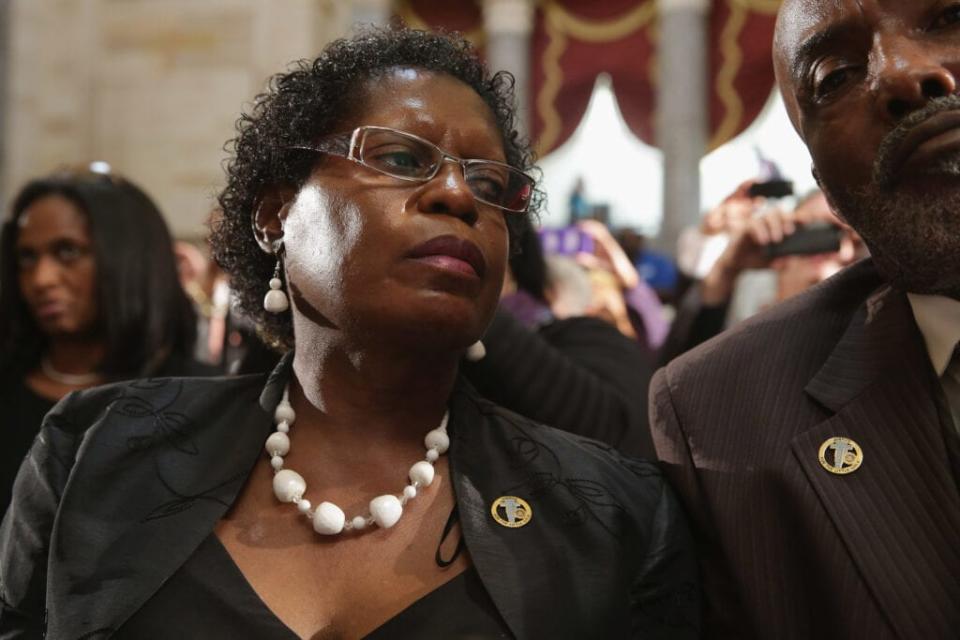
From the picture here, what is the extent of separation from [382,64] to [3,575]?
882 millimetres

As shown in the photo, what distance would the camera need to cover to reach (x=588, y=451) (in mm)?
1475

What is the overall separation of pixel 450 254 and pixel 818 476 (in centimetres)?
57

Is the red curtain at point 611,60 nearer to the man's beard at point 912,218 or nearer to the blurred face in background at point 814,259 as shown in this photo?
the blurred face in background at point 814,259

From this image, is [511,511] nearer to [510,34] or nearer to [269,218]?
[269,218]

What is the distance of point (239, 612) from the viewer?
1.20 m

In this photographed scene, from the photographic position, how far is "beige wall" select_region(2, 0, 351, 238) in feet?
23.5

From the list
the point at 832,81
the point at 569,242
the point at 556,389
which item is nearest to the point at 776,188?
the point at 556,389

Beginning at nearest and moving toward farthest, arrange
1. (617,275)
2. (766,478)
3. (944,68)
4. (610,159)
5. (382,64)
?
(944,68) → (766,478) → (382,64) → (617,275) → (610,159)

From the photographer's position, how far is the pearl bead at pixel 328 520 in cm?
129

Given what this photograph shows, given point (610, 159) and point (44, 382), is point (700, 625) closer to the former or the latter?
point (44, 382)

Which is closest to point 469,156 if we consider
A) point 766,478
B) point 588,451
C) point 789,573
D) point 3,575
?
point 588,451

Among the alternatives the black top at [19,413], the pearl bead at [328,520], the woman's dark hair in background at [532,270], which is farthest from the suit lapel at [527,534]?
the black top at [19,413]

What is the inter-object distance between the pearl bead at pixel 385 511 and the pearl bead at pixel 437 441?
0.12 metres

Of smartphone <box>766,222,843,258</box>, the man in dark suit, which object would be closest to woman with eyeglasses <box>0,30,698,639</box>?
the man in dark suit
